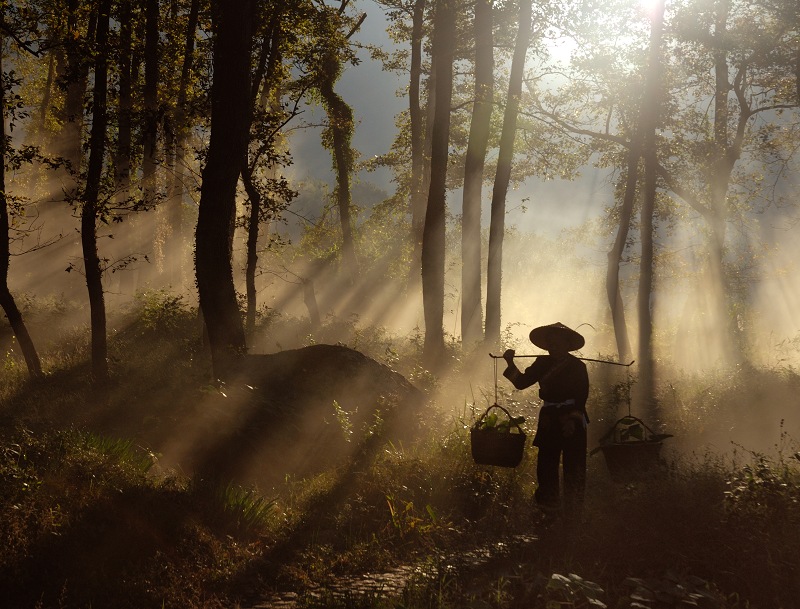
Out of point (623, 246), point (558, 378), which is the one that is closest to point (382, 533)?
point (558, 378)

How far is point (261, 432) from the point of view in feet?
33.9

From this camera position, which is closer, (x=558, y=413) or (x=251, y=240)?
(x=558, y=413)

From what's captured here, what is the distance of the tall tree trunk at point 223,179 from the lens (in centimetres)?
1270

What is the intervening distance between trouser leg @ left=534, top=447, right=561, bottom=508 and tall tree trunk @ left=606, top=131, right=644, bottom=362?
16.5 m

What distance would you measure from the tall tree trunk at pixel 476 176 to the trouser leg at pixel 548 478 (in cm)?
1161

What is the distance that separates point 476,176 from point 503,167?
0.79m

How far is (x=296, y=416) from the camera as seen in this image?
434 inches

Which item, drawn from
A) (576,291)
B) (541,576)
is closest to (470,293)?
(541,576)

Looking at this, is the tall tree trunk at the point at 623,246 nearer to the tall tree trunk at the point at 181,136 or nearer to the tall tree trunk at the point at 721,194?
the tall tree trunk at the point at 721,194

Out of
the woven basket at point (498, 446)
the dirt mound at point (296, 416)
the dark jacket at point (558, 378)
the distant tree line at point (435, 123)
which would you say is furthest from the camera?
the distant tree line at point (435, 123)

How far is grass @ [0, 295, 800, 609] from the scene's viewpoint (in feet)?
20.0

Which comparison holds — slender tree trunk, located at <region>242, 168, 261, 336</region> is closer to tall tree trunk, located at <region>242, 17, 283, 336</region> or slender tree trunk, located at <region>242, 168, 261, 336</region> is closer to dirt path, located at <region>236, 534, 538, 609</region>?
tall tree trunk, located at <region>242, 17, 283, 336</region>

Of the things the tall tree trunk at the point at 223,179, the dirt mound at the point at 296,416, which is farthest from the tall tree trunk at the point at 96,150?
the dirt mound at the point at 296,416

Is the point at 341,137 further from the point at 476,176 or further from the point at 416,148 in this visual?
the point at 476,176
